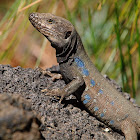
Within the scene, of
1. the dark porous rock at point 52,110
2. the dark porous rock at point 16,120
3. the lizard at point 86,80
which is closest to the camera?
the dark porous rock at point 16,120

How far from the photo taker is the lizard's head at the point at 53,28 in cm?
361

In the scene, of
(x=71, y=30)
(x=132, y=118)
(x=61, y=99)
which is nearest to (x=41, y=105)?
(x=61, y=99)

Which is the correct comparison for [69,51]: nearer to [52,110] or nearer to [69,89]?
[69,89]

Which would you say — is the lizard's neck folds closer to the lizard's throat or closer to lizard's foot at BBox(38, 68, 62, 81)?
the lizard's throat

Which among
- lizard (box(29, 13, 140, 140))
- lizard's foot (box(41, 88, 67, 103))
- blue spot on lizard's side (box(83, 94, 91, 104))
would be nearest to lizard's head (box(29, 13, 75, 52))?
lizard (box(29, 13, 140, 140))

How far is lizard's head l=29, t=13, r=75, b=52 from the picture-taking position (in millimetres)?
3611

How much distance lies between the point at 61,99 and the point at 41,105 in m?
0.34

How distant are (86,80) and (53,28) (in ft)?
2.79

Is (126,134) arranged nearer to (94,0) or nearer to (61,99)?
(61,99)

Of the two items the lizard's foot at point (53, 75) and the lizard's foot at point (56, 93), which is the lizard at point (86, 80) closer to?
the lizard's foot at point (53, 75)

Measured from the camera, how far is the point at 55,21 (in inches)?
144

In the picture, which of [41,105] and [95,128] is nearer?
[41,105]

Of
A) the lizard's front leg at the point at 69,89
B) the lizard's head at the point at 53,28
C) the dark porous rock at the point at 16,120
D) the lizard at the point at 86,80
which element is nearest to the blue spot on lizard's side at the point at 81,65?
the lizard at the point at 86,80

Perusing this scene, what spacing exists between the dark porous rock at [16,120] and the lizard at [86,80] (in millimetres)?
1505
